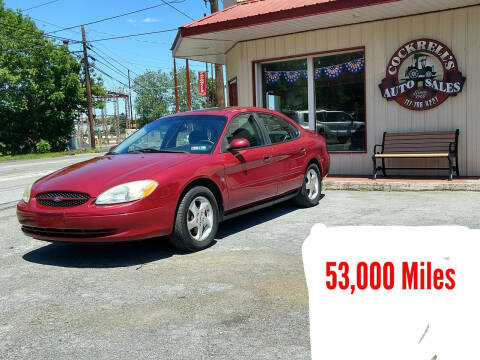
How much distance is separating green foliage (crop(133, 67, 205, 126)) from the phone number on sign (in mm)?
77602

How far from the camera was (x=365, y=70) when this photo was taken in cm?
1007

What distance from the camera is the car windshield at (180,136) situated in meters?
5.67

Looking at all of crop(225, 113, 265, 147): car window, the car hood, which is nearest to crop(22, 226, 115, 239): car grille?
the car hood

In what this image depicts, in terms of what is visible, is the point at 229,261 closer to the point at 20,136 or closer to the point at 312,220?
the point at 312,220

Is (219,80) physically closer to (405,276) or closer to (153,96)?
(405,276)

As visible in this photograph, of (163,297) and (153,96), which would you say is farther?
(153,96)

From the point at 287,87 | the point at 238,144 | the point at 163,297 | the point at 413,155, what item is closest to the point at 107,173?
the point at 238,144

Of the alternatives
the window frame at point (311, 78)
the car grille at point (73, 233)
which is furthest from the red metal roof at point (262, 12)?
the car grille at point (73, 233)

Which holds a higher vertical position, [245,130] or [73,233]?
[245,130]

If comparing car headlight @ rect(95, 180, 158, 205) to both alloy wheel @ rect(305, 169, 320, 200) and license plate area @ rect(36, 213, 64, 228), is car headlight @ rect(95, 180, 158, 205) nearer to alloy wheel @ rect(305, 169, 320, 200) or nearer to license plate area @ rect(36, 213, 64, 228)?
license plate area @ rect(36, 213, 64, 228)

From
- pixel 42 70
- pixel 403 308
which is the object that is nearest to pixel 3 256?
pixel 403 308

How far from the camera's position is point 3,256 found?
17.4ft

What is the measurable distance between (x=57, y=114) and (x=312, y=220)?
3302 centimetres

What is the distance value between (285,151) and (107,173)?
256 cm
